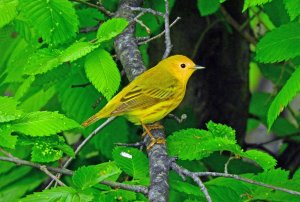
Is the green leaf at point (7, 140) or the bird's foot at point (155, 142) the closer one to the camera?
the green leaf at point (7, 140)

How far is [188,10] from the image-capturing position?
703 centimetres

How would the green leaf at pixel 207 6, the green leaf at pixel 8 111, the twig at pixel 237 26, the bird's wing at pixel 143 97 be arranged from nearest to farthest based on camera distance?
the green leaf at pixel 8 111 < the bird's wing at pixel 143 97 < the green leaf at pixel 207 6 < the twig at pixel 237 26

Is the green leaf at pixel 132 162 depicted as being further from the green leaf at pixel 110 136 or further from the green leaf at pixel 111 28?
the green leaf at pixel 110 136

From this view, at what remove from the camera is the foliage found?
3.71 metres

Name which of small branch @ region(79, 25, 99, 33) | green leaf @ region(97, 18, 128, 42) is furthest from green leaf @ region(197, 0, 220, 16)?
green leaf @ region(97, 18, 128, 42)

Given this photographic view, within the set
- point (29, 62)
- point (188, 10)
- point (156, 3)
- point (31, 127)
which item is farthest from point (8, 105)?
point (188, 10)

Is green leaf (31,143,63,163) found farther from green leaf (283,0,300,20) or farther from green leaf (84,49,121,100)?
green leaf (283,0,300,20)

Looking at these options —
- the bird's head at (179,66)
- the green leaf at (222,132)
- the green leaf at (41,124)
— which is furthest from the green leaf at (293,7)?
the bird's head at (179,66)

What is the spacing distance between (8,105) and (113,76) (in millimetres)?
783

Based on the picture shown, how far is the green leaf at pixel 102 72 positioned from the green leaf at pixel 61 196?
0.98 metres

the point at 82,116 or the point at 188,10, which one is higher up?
the point at 188,10

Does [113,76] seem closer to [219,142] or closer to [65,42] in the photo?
[65,42]

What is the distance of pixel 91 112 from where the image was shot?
225 inches

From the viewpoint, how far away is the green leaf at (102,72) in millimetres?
4340
